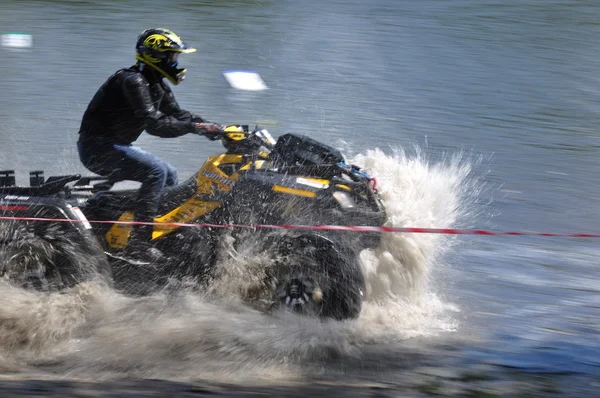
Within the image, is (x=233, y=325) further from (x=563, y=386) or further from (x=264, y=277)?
(x=563, y=386)

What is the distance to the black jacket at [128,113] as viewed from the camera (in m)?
5.89

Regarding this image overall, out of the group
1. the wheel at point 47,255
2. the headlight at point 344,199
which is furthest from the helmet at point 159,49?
the headlight at point 344,199

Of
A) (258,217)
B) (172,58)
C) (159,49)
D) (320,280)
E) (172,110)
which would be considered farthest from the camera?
(172,110)

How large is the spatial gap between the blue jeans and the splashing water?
606mm

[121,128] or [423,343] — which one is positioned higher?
[121,128]

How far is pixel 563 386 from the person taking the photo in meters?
4.96

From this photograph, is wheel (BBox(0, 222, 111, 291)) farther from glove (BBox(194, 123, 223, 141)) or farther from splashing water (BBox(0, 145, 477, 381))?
glove (BBox(194, 123, 223, 141))

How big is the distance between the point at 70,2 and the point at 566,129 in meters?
9.63

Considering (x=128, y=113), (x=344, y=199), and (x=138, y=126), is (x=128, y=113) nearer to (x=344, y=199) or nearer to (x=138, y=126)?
(x=138, y=126)


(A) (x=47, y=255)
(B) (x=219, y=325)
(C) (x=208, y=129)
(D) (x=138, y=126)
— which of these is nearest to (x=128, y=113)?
(D) (x=138, y=126)

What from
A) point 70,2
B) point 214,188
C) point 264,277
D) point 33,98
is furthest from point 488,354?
point 70,2

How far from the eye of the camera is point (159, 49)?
19.6 ft

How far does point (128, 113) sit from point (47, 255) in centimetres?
111

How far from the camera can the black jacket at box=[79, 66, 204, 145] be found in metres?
5.89
